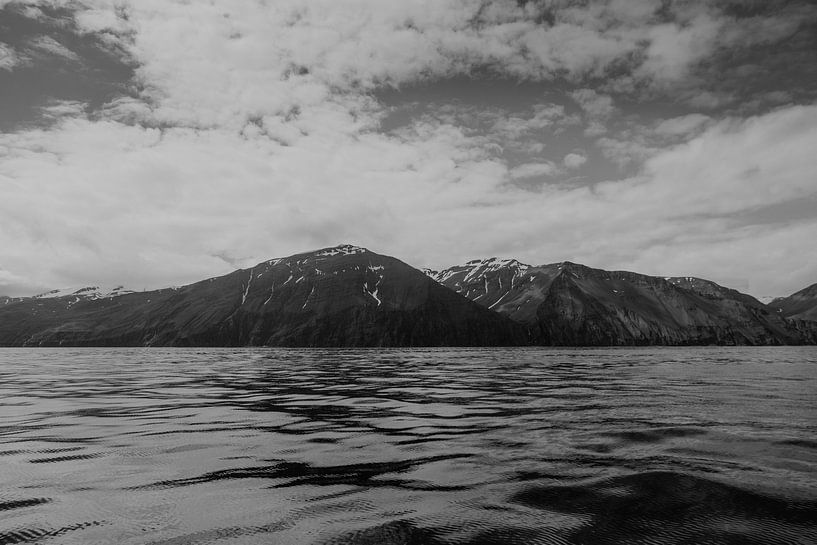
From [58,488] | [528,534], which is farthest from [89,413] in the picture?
[528,534]

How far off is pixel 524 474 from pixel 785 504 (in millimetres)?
4720

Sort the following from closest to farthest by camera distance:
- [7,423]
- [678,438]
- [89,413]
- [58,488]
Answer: [58,488] < [678,438] < [7,423] < [89,413]

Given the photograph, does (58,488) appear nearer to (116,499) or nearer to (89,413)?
(116,499)

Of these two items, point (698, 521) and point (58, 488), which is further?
point (58, 488)

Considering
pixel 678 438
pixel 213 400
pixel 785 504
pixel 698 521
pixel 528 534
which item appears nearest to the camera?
pixel 528 534

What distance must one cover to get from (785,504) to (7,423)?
932 inches

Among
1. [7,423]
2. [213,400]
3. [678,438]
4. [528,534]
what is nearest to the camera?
[528,534]

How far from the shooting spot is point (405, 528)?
7.78m

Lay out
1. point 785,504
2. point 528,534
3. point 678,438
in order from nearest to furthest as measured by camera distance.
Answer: point 528,534, point 785,504, point 678,438

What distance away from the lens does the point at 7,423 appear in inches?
738

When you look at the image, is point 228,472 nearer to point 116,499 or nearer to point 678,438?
point 116,499

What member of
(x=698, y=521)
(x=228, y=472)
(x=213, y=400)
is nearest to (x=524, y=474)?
(x=698, y=521)

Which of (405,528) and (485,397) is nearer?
(405,528)

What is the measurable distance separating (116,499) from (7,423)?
1340cm
